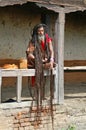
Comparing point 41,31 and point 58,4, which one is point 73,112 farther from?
point 58,4

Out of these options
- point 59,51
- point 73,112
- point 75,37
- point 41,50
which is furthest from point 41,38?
point 75,37

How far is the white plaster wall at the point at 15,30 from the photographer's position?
1297 cm

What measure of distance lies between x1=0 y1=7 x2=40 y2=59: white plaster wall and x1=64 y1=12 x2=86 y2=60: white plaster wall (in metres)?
1.44

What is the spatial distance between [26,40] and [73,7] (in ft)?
9.90

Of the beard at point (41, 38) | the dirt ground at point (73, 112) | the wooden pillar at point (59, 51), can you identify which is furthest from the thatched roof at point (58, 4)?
the dirt ground at point (73, 112)

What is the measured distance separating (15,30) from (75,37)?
8.40 ft

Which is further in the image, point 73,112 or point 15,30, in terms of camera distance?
point 15,30

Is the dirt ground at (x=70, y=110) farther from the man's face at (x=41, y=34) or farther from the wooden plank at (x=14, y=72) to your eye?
the man's face at (x=41, y=34)

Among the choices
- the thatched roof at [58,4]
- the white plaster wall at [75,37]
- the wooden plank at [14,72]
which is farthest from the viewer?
the white plaster wall at [75,37]

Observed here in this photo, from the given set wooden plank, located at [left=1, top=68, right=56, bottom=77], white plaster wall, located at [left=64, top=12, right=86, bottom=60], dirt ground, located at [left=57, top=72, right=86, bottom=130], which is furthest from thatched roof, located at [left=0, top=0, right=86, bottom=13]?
white plaster wall, located at [left=64, top=12, right=86, bottom=60]

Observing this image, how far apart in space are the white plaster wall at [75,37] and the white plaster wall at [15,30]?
4.74 ft

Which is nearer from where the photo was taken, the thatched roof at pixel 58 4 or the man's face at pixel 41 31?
the thatched roof at pixel 58 4

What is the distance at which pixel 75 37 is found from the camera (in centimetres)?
1461

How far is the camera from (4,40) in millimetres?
13023
